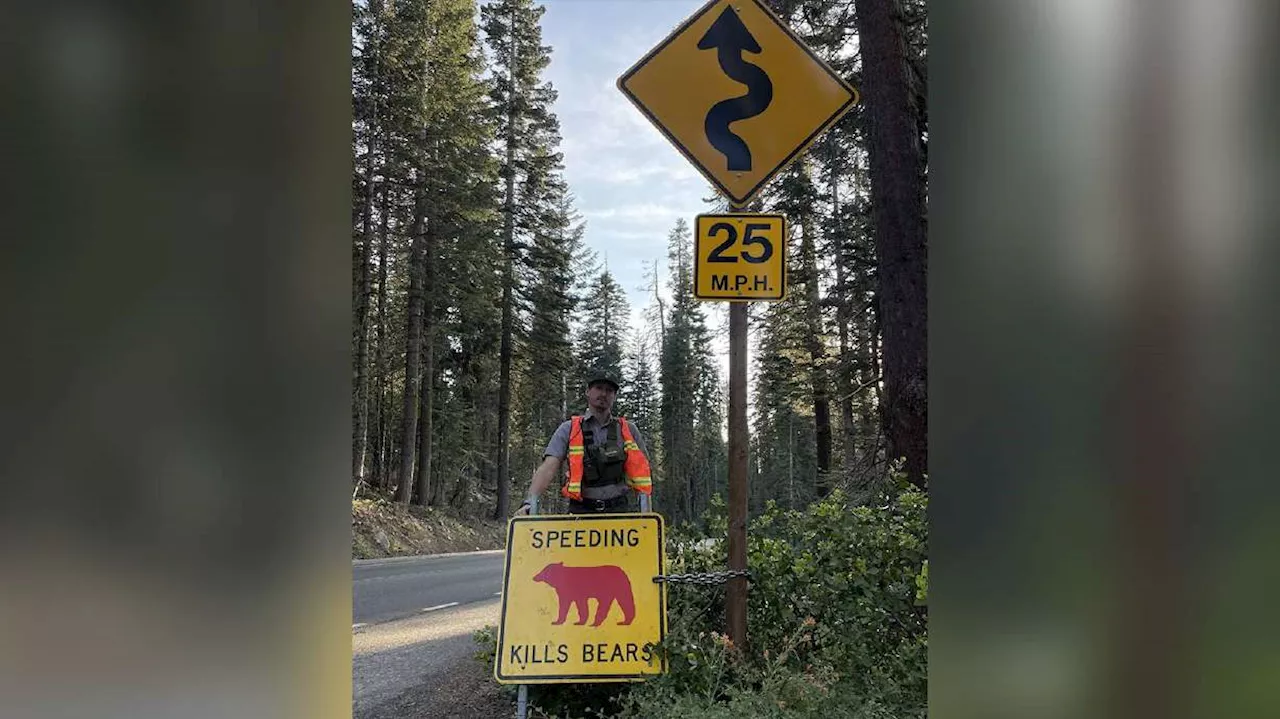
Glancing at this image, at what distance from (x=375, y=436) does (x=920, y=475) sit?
88.9 ft

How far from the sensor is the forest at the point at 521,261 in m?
6.75

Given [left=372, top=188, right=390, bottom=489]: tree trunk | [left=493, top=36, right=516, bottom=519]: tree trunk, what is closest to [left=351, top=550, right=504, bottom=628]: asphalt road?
[left=372, top=188, right=390, bottom=489]: tree trunk

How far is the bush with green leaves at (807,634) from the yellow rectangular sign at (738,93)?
2.17 m

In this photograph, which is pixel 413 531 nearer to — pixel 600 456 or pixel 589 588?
pixel 600 456

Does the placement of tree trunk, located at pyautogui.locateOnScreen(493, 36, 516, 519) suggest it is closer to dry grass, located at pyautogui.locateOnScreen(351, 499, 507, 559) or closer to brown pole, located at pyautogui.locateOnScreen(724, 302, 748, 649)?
dry grass, located at pyautogui.locateOnScreen(351, 499, 507, 559)

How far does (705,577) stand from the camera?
4094 millimetres

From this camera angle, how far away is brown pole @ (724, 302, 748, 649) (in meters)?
4.16

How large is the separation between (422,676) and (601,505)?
Answer: 74.6 inches

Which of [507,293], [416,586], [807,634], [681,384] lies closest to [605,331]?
[681,384]
